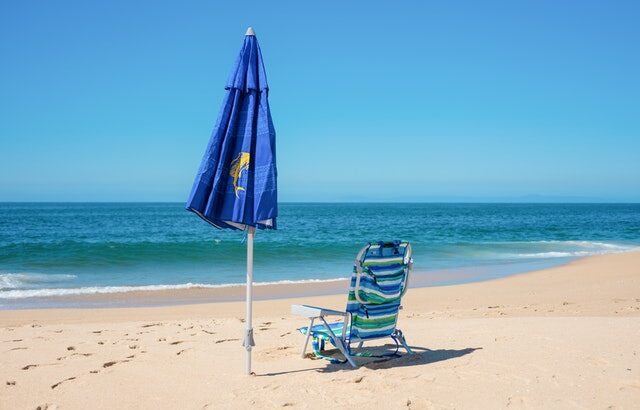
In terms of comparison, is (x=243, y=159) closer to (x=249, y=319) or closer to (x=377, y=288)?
(x=249, y=319)

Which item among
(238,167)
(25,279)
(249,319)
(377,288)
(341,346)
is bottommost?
(25,279)

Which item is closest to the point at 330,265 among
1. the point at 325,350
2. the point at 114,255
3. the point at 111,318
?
the point at 114,255

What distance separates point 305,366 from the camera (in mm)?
5344

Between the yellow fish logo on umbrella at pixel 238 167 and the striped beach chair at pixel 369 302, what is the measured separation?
1235 millimetres

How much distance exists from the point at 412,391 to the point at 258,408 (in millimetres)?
1179

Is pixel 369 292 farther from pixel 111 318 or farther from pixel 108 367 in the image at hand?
pixel 111 318

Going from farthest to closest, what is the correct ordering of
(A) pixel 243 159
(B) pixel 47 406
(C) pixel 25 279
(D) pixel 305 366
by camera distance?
(C) pixel 25 279 → (D) pixel 305 366 → (A) pixel 243 159 → (B) pixel 47 406

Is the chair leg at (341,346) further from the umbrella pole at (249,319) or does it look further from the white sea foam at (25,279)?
the white sea foam at (25,279)

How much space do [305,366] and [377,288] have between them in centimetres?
100

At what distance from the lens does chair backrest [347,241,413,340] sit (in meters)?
5.11

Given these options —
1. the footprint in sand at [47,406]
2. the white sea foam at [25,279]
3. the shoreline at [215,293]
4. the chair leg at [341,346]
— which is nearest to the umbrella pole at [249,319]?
the chair leg at [341,346]

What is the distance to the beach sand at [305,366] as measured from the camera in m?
4.29

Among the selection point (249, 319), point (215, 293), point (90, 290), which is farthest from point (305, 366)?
point (90, 290)

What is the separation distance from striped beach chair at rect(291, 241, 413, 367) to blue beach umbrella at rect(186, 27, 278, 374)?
0.94m
